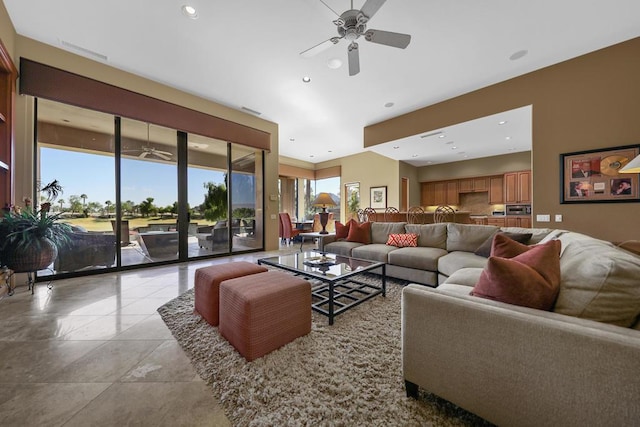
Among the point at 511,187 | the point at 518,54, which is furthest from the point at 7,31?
the point at 511,187

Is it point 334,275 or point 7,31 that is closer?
point 334,275

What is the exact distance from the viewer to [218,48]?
10.6ft

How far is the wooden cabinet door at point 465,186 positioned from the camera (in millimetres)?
7914

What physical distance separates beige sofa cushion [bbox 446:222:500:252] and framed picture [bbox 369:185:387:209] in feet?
14.6

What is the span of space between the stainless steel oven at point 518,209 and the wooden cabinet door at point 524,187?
179mm

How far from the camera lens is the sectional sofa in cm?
76

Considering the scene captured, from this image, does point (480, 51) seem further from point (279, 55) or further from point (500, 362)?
point (500, 362)

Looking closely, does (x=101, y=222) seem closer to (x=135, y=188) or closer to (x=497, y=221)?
(x=135, y=188)

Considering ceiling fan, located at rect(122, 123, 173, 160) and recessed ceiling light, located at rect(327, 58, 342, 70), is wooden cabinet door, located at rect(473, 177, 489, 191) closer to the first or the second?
recessed ceiling light, located at rect(327, 58, 342, 70)

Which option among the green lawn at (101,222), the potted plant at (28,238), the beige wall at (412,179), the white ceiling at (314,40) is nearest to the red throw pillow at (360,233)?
the white ceiling at (314,40)

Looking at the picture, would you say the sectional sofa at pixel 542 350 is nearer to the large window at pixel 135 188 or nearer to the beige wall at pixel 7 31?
the large window at pixel 135 188

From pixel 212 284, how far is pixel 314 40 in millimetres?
3247

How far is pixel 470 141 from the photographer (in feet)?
18.7

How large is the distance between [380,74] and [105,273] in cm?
549
